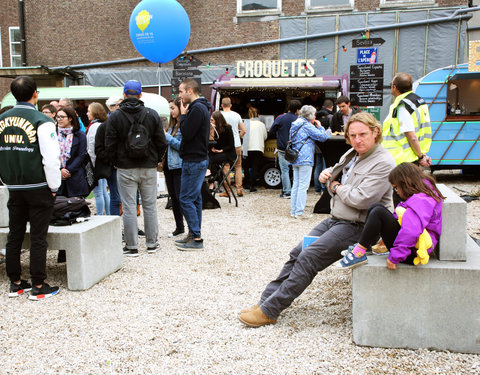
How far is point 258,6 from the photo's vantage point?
17.9m

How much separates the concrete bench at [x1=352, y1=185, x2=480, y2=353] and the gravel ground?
0.09 meters

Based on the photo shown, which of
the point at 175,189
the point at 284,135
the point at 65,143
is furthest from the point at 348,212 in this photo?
the point at 284,135

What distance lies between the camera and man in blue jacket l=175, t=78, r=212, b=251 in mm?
5465

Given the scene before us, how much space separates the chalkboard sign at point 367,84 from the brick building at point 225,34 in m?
4.76

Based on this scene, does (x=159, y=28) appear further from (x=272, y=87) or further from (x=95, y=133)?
(x=95, y=133)

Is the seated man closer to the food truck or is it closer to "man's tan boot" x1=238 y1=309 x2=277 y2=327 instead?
"man's tan boot" x1=238 y1=309 x2=277 y2=327

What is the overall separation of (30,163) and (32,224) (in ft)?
1.76

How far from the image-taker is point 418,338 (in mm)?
3129

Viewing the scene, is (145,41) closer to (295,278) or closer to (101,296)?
(101,296)

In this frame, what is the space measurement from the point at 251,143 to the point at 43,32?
14075mm

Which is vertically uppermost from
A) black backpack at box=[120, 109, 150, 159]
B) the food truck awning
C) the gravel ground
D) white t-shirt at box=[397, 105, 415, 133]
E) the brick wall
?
the brick wall

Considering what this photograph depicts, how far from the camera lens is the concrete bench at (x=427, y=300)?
10.0 feet

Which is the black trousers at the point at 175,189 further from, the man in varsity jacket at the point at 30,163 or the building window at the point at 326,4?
the building window at the point at 326,4

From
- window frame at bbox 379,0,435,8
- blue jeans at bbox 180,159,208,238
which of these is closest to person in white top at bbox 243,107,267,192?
blue jeans at bbox 180,159,208,238
